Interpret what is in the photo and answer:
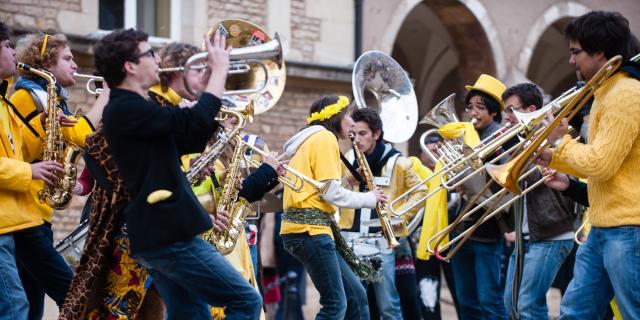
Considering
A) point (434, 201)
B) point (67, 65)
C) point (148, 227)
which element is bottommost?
point (434, 201)

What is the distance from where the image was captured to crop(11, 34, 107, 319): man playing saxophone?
5.77 m

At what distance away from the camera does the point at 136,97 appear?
4.66 m

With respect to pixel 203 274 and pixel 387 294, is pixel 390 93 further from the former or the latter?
pixel 203 274

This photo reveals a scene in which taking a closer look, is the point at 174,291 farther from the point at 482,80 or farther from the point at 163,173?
the point at 482,80

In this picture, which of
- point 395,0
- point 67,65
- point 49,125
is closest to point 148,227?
→ point 49,125

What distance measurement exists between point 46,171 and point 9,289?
2.24ft

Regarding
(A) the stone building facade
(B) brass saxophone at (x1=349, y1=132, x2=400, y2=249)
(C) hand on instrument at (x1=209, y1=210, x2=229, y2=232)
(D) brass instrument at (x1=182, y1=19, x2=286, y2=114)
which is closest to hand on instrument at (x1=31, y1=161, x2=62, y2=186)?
(C) hand on instrument at (x1=209, y1=210, x2=229, y2=232)

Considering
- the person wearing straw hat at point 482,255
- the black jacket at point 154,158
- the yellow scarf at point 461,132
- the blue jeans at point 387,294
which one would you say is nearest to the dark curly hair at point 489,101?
the person wearing straw hat at point 482,255

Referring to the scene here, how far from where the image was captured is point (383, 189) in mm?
8211

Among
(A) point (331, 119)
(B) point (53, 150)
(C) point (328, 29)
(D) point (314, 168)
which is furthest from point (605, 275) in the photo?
(C) point (328, 29)

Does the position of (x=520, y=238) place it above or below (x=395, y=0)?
below

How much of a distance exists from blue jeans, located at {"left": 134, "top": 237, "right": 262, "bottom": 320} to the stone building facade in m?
7.27

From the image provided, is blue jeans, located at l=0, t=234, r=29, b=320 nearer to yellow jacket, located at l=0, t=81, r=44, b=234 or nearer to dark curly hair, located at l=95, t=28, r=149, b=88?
yellow jacket, located at l=0, t=81, r=44, b=234

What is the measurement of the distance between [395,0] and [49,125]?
10.1 metres
